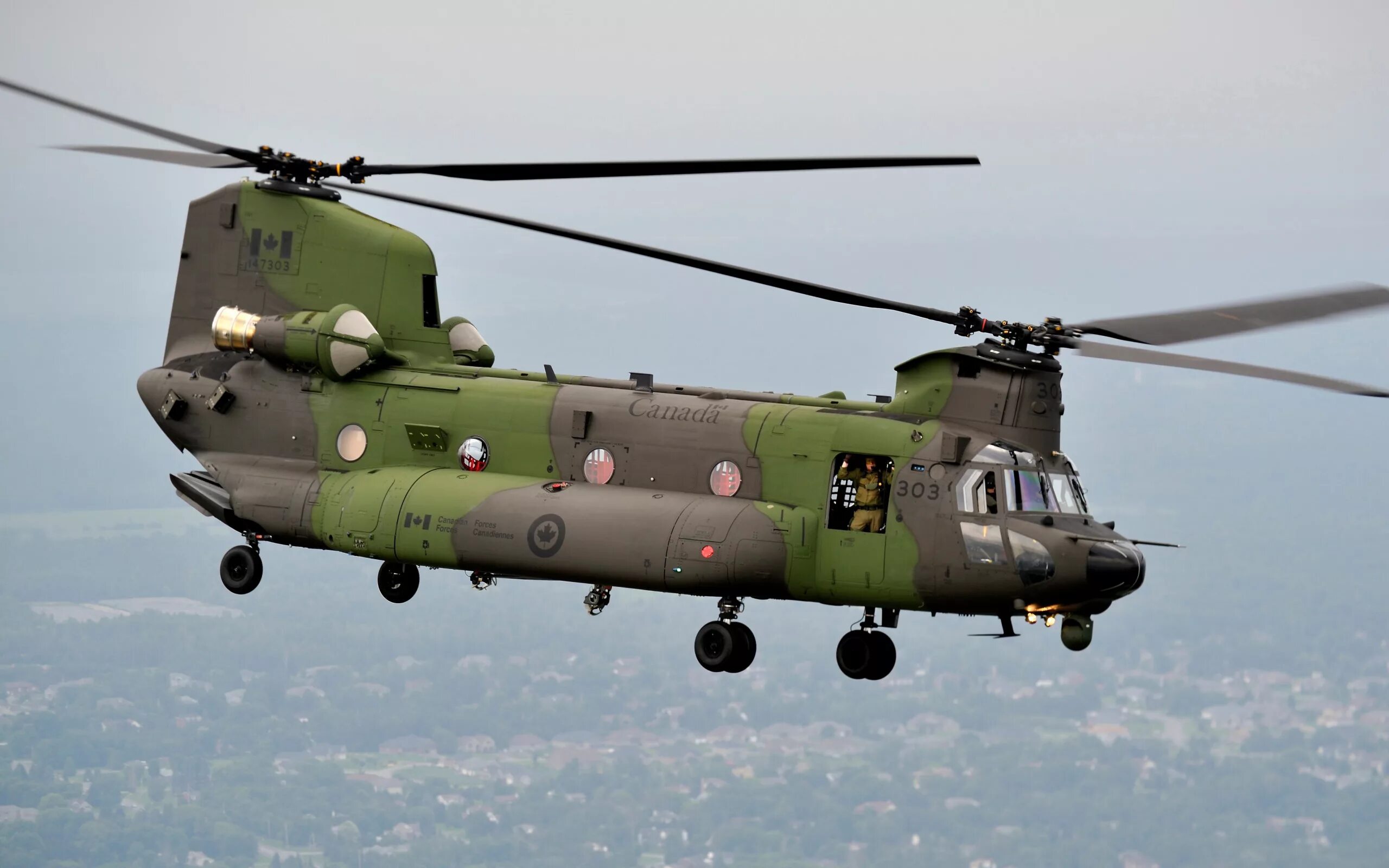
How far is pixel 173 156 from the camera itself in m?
35.0

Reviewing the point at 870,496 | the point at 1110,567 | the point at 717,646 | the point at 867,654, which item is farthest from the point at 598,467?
Answer: the point at 1110,567

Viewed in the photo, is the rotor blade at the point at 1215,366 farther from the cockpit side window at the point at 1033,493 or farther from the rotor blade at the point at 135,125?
the rotor blade at the point at 135,125

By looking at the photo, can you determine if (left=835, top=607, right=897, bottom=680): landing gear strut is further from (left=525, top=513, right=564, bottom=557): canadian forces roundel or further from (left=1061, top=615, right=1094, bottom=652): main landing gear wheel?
(left=525, top=513, right=564, bottom=557): canadian forces roundel

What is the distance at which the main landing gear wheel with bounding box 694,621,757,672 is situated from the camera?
30.2m

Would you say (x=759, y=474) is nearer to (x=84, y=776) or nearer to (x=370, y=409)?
(x=370, y=409)

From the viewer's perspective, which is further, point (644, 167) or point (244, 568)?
point (244, 568)

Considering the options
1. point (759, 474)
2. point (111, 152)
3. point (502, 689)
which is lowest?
point (759, 474)

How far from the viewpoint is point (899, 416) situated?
30.4 metres

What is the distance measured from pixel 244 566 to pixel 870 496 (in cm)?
1138

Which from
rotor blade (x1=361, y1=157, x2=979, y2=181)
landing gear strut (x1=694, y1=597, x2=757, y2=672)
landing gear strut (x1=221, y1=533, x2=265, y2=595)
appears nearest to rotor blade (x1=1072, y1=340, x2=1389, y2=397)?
rotor blade (x1=361, y1=157, x2=979, y2=181)

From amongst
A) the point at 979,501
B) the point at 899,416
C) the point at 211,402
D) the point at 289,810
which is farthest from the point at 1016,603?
the point at 289,810

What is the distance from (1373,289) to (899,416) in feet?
23.1

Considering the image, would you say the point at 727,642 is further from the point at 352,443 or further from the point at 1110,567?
the point at 352,443

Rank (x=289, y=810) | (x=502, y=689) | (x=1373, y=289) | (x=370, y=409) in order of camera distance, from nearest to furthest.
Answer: (x=1373, y=289) → (x=370, y=409) → (x=289, y=810) → (x=502, y=689)
